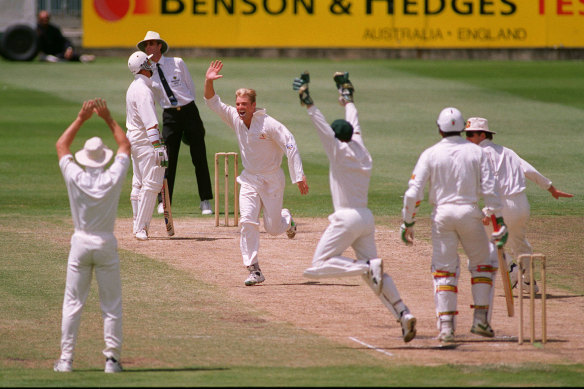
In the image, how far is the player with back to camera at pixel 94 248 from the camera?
791cm

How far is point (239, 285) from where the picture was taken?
11.1m

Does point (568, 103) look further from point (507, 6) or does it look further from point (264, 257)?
point (264, 257)

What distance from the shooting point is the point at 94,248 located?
312 inches

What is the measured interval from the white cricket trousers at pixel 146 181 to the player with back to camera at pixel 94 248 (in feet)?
17.8

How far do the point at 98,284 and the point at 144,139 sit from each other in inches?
232

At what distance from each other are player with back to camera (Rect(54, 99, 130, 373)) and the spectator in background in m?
25.1

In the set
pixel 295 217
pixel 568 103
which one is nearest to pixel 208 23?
pixel 568 103

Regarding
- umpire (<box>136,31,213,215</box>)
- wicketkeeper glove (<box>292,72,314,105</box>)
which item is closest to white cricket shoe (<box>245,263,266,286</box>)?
wicketkeeper glove (<box>292,72,314,105</box>)

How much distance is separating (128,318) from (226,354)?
1581 mm

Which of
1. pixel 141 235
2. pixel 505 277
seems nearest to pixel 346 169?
pixel 505 277

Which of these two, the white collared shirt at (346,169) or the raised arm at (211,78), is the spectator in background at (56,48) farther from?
the white collared shirt at (346,169)

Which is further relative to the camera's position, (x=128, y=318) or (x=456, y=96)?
(x=456, y=96)

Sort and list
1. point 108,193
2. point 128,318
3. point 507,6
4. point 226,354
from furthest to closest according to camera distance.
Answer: point 507,6
point 128,318
point 226,354
point 108,193

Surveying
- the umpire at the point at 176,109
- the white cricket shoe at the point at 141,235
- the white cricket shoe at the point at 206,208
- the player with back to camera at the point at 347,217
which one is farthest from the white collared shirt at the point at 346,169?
the white cricket shoe at the point at 206,208
